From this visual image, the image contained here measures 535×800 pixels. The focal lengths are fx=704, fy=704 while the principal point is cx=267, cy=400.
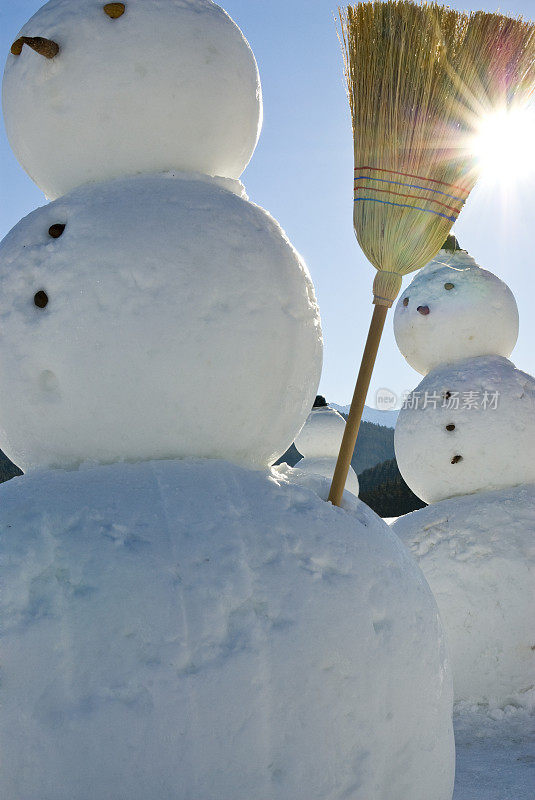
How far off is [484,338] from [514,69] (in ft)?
8.48

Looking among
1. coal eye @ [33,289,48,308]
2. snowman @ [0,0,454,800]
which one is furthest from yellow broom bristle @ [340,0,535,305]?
coal eye @ [33,289,48,308]

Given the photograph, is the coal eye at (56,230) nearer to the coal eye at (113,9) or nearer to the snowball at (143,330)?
the snowball at (143,330)

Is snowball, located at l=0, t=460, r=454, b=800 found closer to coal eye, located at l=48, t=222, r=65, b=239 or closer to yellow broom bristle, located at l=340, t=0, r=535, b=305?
coal eye, located at l=48, t=222, r=65, b=239

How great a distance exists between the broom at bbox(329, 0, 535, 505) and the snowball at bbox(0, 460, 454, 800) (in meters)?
0.41

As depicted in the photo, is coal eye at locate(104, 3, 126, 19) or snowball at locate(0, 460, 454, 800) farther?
coal eye at locate(104, 3, 126, 19)

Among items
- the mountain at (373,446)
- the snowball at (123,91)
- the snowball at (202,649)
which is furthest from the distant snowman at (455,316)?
the mountain at (373,446)

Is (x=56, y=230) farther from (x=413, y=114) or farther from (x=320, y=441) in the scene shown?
(x=320, y=441)

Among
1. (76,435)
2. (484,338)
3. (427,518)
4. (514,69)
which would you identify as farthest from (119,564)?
(484,338)

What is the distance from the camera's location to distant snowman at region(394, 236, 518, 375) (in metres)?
4.58

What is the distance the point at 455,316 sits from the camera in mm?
4586

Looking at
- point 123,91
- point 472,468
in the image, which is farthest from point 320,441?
point 123,91

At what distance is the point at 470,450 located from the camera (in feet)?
13.7

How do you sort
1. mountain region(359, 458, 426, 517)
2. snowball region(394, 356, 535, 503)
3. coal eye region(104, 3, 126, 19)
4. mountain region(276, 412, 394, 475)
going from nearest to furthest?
coal eye region(104, 3, 126, 19) → snowball region(394, 356, 535, 503) → mountain region(359, 458, 426, 517) → mountain region(276, 412, 394, 475)

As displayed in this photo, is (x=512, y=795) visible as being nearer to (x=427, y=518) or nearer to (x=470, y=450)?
(x=427, y=518)
